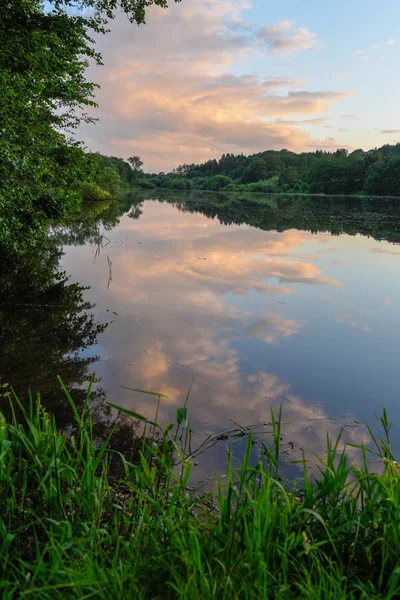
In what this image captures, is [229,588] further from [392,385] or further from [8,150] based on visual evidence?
[8,150]

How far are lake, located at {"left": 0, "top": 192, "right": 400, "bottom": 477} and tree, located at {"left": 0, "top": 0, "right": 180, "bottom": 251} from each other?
1824 millimetres

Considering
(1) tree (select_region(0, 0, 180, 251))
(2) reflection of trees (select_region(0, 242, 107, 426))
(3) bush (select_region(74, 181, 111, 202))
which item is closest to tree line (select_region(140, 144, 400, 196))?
(3) bush (select_region(74, 181, 111, 202))

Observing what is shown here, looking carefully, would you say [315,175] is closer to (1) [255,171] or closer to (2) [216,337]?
Answer: (1) [255,171]

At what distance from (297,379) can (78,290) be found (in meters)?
7.08

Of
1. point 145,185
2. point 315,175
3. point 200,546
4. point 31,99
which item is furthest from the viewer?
point 145,185

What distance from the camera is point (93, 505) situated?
2.88 m

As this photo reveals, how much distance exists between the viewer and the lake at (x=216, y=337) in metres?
5.65

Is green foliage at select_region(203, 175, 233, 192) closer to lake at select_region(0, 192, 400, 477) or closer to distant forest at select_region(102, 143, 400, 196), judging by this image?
distant forest at select_region(102, 143, 400, 196)

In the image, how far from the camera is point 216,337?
8359 millimetres

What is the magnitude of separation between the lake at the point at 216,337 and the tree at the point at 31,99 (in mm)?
1824

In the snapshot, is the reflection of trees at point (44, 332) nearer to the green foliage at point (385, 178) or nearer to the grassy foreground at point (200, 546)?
the grassy foreground at point (200, 546)

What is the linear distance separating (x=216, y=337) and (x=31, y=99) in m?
8.29

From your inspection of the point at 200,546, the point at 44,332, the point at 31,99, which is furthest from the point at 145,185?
the point at 200,546

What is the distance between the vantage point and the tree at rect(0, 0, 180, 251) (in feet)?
30.2
